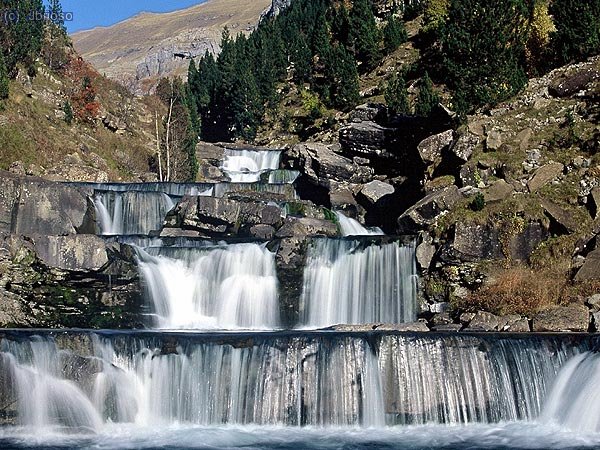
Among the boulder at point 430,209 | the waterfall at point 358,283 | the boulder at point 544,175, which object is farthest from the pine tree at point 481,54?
the waterfall at point 358,283

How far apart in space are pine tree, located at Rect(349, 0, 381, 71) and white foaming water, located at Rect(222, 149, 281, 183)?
2017 cm

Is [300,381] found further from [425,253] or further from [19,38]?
[19,38]

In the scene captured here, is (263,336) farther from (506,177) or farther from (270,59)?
(270,59)

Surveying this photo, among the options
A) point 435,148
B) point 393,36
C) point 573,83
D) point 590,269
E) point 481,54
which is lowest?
point 590,269

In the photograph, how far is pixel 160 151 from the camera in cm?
6003

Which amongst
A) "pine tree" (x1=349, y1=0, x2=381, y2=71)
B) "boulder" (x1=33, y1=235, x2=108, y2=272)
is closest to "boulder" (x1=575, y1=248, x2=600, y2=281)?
"boulder" (x1=33, y1=235, x2=108, y2=272)

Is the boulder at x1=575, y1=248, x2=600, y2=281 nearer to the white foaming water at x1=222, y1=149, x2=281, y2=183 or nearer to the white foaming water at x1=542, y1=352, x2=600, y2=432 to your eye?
the white foaming water at x1=542, y1=352, x2=600, y2=432

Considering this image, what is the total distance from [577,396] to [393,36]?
187 ft

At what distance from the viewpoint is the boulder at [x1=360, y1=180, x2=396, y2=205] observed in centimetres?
4128

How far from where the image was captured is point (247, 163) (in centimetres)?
5741

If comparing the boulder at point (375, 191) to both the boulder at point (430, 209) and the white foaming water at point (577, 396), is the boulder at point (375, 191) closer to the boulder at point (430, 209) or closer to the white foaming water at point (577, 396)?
the boulder at point (430, 209)

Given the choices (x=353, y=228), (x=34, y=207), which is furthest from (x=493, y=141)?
(x=34, y=207)

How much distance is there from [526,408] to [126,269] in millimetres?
15791

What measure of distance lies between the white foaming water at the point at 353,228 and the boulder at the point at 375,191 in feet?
8.45
